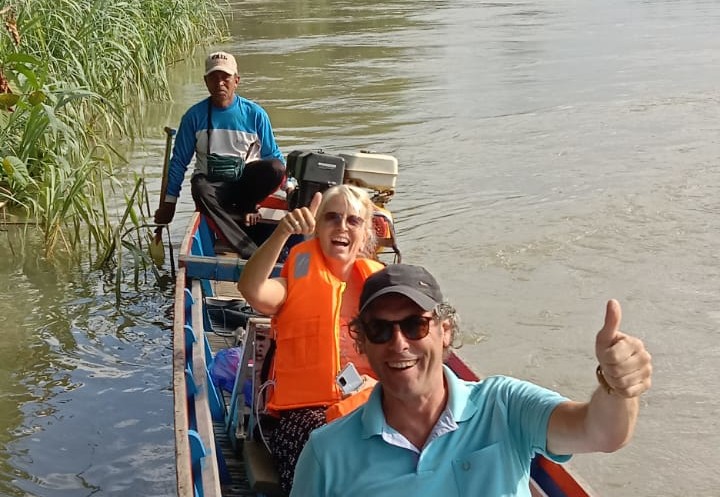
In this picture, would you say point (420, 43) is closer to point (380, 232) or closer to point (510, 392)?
point (380, 232)

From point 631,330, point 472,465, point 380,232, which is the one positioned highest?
point 472,465

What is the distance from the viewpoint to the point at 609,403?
2150 millimetres

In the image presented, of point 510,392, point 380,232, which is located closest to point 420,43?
point 380,232

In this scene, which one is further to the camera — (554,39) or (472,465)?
(554,39)

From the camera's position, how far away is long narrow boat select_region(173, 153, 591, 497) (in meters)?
3.53

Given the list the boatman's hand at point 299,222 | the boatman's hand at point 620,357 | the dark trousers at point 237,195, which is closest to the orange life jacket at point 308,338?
the boatman's hand at point 299,222

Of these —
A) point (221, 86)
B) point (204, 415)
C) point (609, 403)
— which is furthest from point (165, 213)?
point (609, 403)

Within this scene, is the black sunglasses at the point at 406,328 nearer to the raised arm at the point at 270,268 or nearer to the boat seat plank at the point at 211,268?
the raised arm at the point at 270,268

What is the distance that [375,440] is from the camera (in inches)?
93.9

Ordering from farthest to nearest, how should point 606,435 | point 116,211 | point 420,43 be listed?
point 420,43, point 116,211, point 606,435

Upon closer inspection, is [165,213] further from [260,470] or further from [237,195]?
[260,470]

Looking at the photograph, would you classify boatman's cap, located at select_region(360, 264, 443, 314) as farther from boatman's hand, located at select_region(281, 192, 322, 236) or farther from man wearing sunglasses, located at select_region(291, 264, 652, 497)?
boatman's hand, located at select_region(281, 192, 322, 236)

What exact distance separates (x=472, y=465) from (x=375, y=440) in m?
0.22

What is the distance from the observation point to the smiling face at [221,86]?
6902 mm
